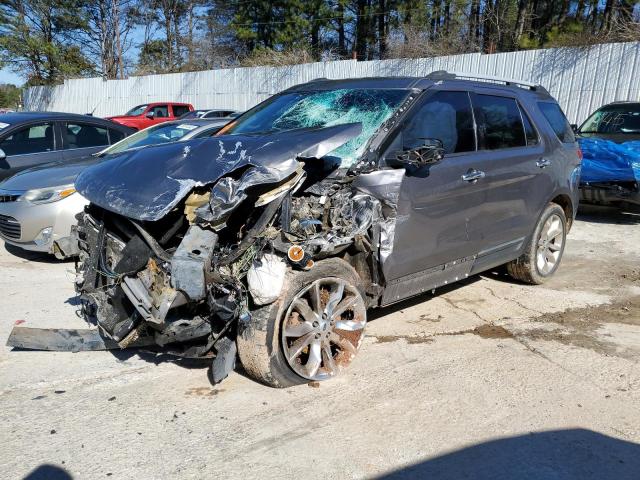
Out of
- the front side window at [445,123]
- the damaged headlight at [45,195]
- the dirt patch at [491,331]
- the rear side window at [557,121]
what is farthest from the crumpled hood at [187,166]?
the rear side window at [557,121]

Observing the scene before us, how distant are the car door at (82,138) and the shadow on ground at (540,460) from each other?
663cm

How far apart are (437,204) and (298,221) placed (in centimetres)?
120

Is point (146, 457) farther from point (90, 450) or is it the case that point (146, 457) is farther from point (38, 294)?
point (38, 294)

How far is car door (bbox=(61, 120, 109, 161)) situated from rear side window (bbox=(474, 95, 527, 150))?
18.0 ft

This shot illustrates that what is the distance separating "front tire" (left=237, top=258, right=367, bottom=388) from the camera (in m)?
3.32

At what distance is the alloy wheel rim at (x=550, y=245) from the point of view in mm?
5758

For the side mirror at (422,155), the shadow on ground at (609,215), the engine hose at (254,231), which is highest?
the side mirror at (422,155)

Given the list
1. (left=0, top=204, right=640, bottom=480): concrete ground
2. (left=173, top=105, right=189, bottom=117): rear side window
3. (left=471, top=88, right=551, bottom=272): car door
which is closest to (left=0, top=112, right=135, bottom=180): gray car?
(left=0, top=204, right=640, bottom=480): concrete ground

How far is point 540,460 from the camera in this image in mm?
2893

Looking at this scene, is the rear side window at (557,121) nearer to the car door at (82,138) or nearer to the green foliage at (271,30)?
the car door at (82,138)

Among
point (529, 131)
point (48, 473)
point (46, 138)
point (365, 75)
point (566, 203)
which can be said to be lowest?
point (48, 473)

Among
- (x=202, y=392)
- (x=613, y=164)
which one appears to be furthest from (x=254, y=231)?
(x=613, y=164)

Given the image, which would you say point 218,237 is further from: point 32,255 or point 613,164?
point 613,164

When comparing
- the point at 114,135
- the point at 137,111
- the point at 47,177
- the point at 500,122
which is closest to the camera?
the point at 500,122
